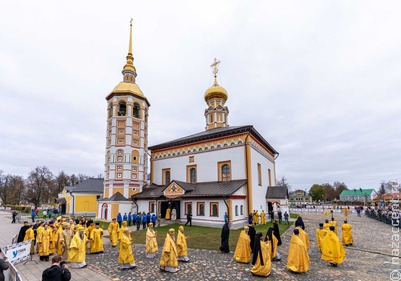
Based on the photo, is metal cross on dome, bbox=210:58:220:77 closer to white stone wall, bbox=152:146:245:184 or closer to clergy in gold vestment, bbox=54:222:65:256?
white stone wall, bbox=152:146:245:184

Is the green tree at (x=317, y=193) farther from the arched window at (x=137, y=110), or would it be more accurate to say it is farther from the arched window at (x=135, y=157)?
the arched window at (x=137, y=110)

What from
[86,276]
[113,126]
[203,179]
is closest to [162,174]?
[203,179]

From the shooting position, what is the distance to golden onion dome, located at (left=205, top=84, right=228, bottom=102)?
109 ft

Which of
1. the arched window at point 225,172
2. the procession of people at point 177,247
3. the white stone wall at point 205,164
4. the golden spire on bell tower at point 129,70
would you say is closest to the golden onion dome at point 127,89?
the golden spire on bell tower at point 129,70

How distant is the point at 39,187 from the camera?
49.2 m

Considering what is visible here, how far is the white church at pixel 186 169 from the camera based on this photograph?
21.1 m

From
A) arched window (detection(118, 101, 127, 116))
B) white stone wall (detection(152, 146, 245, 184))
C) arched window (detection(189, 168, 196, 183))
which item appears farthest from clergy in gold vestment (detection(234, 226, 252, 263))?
arched window (detection(118, 101, 127, 116))

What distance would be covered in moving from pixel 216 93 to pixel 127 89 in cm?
1217

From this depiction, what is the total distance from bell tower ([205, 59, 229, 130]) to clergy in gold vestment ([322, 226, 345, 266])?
24.5 m

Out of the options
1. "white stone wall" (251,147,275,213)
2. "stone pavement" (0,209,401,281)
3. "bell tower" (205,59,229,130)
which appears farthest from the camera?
"bell tower" (205,59,229,130)

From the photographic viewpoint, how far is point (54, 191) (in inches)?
2231

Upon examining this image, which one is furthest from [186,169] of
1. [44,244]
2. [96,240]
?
[44,244]

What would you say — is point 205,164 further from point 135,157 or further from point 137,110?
point 137,110

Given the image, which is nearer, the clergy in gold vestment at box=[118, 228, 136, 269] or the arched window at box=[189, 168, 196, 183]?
the clergy in gold vestment at box=[118, 228, 136, 269]
